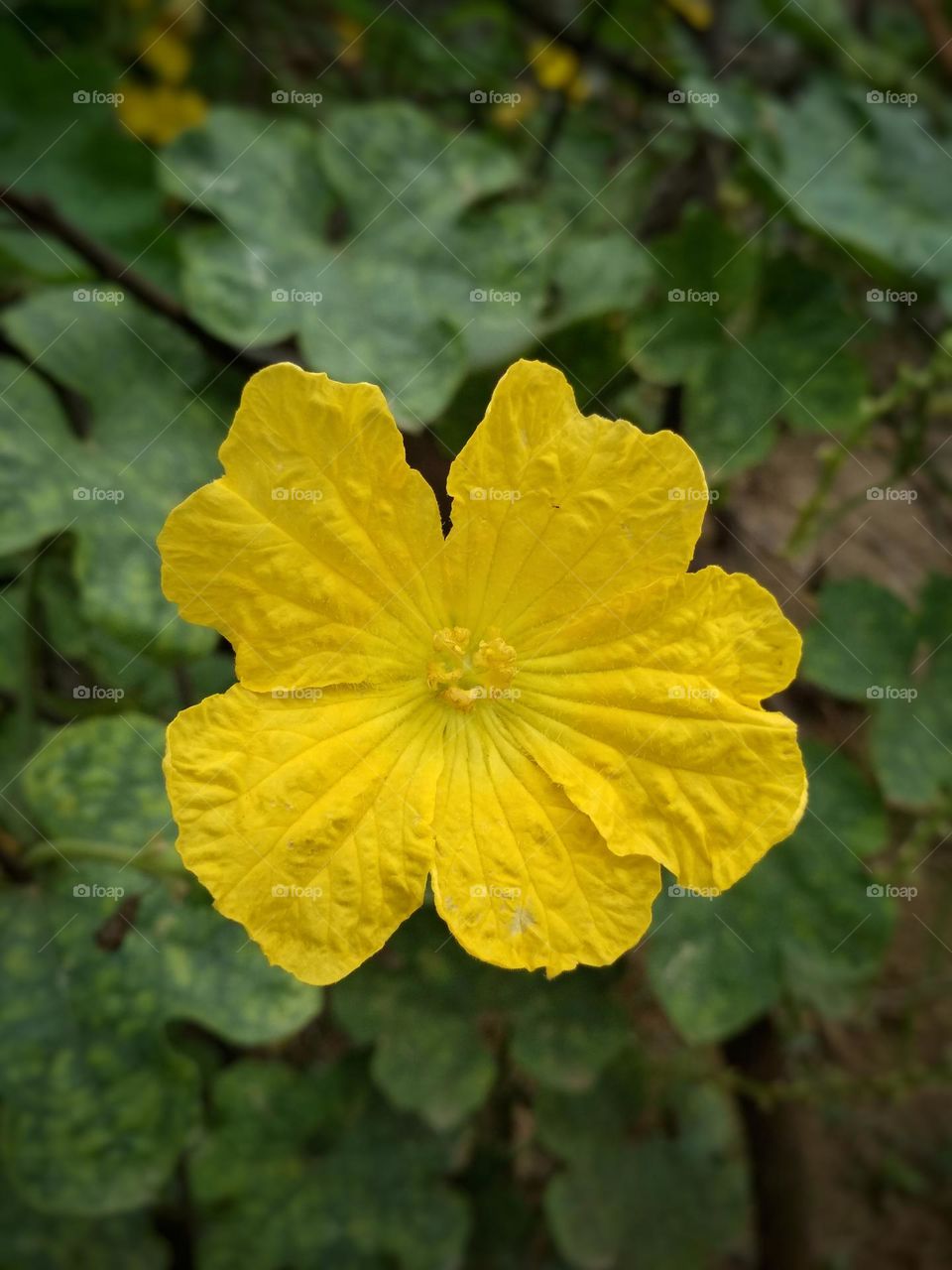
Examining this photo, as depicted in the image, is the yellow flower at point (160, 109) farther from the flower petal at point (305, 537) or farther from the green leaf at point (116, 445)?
the flower petal at point (305, 537)

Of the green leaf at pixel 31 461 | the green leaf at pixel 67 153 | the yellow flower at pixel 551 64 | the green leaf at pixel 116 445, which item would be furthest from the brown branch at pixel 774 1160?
the yellow flower at pixel 551 64

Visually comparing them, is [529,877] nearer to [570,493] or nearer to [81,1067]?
[570,493]

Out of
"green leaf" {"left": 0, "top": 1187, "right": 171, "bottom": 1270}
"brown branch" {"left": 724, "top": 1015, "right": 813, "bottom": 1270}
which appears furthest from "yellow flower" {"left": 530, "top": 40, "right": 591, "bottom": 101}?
"green leaf" {"left": 0, "top": 1187, "right": 171, "bottom": 1270}

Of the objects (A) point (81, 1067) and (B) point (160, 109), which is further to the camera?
(B) point (160, 109)

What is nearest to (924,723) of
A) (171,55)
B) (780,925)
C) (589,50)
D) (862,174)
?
(780,925)

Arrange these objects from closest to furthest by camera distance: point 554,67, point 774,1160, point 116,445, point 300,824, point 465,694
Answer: point 300,824, point 465,694, point 116,445, point 774,1160, point 554,67

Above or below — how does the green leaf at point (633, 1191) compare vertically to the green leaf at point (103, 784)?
below

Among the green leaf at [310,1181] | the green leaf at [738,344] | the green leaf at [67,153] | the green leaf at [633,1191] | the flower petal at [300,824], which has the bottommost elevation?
the green leaf at [310,1181]

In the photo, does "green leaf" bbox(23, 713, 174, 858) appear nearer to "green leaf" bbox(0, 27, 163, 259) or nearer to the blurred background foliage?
the blurred background foliage
